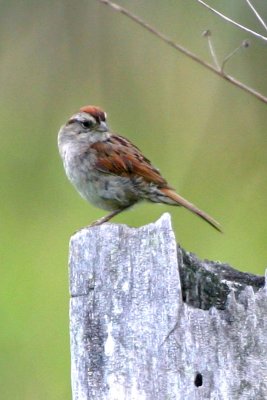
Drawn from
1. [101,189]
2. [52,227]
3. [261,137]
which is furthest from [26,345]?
[261,137]

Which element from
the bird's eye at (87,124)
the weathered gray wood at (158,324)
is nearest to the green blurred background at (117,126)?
the bird's eye at (87,124)

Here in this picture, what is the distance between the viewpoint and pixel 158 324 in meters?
2.61

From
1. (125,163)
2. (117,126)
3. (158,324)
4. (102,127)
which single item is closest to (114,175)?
(125,163)

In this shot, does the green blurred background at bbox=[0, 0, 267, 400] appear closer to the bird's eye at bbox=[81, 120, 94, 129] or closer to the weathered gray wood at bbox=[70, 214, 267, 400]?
the bird's eye at bbox=[81, 120, 94, 129]

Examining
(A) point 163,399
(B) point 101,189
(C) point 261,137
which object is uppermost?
(C) point 261,137

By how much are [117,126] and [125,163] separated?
32.1 inches

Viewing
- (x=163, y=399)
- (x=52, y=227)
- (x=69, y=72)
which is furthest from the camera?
(x=52, y=227)

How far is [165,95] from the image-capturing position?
582 cm

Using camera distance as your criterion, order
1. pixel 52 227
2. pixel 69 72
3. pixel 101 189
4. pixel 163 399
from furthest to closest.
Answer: pixel 52 227
pixel 69 72
pixel 101 189
pixel 163 399

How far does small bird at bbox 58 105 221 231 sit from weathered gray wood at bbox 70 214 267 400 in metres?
2.29

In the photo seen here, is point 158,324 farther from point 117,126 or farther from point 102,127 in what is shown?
point 117,126

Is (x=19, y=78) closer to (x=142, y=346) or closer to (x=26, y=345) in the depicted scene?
(x=26, y=345)

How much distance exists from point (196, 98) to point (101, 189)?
870 mm

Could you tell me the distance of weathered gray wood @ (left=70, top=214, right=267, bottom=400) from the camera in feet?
8.42
